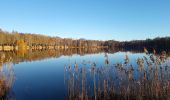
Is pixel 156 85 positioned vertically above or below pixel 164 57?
below

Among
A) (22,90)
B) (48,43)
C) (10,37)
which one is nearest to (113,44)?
(48,43)

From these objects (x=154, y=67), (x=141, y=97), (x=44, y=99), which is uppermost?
(x=154, y=67)

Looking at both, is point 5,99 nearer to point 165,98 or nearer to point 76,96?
point 76,96

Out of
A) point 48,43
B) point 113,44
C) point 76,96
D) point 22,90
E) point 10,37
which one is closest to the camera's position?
point 76,96

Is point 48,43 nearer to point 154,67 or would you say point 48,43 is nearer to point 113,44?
point 113,44

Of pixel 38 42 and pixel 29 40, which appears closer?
pixel 29 40

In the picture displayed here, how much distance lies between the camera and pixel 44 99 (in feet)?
43.4

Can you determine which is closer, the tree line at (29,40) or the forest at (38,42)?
the forest at (38,42)

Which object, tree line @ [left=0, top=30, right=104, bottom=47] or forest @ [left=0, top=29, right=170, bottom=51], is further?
tree line @ [left=0, top=30, right=104, bottom=47]

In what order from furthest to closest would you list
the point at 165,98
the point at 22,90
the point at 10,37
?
the point at 10,37, the point at 22,90, the point at 165,98

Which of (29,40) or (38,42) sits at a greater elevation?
(29,40)

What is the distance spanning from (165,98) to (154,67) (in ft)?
5.17

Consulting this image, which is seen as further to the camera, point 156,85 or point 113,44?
point 113,44

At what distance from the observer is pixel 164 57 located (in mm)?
9750
